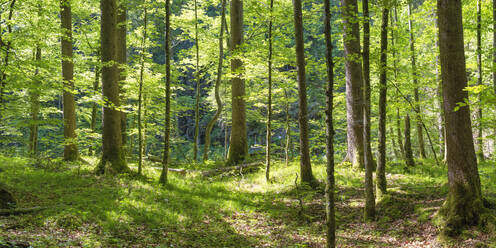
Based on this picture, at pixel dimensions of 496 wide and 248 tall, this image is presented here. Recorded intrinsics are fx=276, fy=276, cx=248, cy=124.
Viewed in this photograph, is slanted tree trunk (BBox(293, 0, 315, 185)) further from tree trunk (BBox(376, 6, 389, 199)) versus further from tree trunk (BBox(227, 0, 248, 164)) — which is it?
tree trunk (BBox(227, 0, 248, 164))

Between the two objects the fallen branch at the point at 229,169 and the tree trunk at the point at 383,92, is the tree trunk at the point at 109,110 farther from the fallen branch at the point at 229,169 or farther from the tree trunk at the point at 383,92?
the tree trunk at the point at 383,92

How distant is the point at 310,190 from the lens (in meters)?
8.78

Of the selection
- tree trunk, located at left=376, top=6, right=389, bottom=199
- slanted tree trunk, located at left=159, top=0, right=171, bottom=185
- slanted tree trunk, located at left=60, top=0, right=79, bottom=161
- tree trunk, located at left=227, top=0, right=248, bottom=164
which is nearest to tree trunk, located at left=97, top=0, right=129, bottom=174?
slanted tree trunk, located at left=159, top=0, right=171, bottom=185

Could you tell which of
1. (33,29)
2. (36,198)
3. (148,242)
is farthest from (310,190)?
(33,29)

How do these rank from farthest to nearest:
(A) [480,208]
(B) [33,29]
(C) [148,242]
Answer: (B) [33,29] → (C) [148,242] → (A) [480,208]

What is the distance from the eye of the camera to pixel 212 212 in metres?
7.34

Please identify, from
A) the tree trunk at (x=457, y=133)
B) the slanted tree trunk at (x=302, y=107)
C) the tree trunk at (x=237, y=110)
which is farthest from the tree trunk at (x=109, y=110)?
the tree trunk at (x=457, y=133)

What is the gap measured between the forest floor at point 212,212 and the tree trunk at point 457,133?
0.37 metres

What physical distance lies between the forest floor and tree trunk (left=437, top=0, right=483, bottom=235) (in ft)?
1.21

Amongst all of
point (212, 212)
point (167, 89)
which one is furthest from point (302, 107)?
point (167, 89)

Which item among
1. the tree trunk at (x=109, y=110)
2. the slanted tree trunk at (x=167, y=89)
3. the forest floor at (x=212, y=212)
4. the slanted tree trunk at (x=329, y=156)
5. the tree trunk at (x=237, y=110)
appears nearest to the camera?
the slanted tree trunk at (x=329, y=156)

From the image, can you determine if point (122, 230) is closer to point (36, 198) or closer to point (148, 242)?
point (148, 242)

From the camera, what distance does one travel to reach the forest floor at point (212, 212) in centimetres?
501

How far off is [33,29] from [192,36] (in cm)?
833
